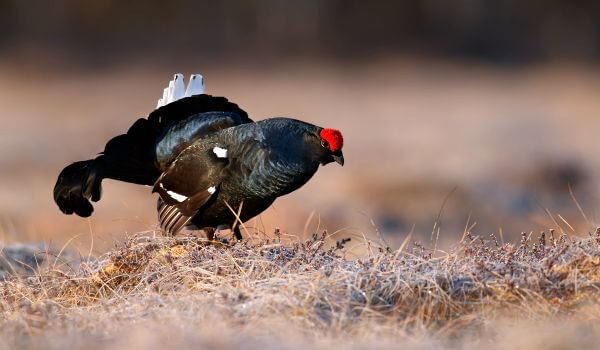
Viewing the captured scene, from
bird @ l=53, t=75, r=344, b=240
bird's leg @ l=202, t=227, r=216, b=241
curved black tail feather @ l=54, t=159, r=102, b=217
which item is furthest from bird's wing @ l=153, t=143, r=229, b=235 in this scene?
curved black tail feather @ l=54, t=159, r=102, b=217

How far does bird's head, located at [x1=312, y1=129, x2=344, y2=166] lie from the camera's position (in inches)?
193

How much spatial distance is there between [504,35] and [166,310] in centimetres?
2061

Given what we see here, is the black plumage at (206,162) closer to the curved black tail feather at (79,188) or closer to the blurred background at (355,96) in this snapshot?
the curved black tail feather at (79,188)

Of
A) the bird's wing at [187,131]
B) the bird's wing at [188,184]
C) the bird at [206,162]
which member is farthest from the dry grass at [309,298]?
the bird's wing at [187,131]

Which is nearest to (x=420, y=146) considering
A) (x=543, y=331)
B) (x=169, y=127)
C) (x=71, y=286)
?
(x=169, y=127)

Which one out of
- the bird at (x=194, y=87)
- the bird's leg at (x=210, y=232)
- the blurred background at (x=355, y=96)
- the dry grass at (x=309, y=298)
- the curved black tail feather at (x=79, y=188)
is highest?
the bird at (x=194, y=87)

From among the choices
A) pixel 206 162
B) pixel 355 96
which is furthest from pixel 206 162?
pixel 355 96

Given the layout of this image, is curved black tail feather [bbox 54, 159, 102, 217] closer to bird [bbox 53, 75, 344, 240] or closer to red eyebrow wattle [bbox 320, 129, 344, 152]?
bird [bbox 53, 75, 344, 240]

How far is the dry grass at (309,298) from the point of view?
358 centimetres

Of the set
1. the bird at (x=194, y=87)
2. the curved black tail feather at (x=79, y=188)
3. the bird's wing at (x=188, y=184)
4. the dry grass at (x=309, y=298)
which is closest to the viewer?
the dry grass at (x=309, y=298)

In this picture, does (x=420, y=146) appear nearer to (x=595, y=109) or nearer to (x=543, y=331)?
(x=595, y=109)

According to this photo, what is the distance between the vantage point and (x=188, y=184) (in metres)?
5.31

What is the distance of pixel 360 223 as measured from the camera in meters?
8.98

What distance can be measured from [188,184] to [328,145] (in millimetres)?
785
